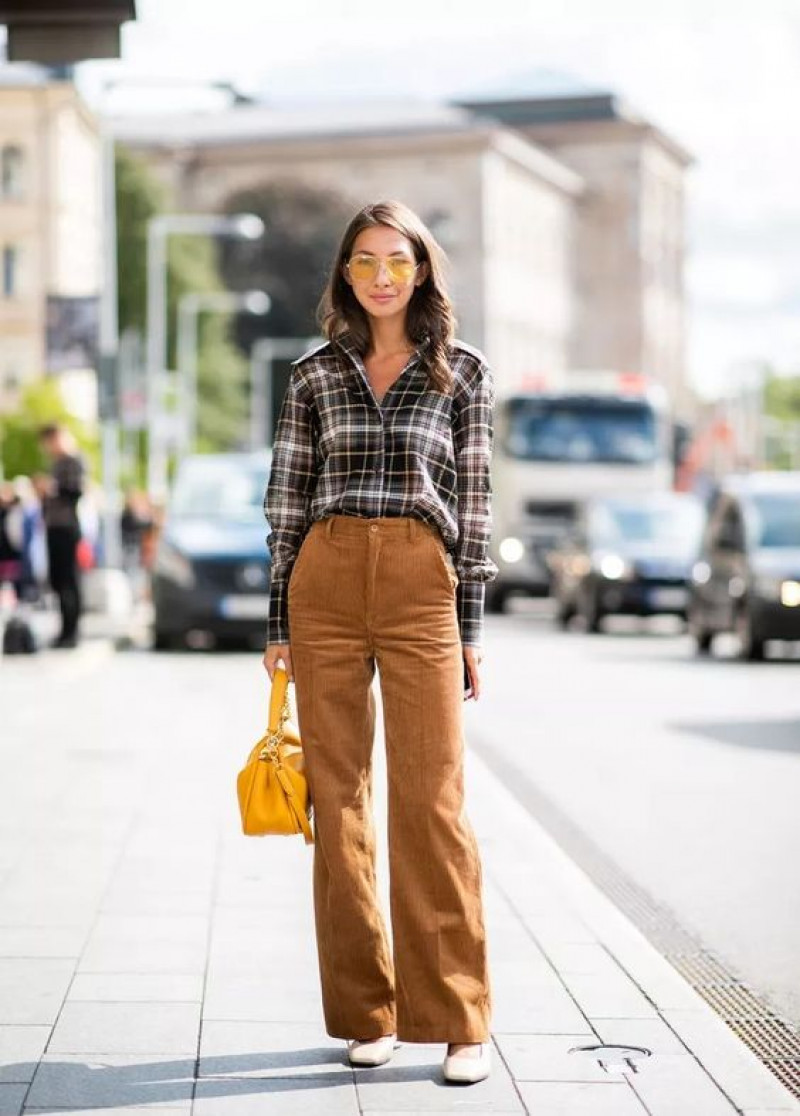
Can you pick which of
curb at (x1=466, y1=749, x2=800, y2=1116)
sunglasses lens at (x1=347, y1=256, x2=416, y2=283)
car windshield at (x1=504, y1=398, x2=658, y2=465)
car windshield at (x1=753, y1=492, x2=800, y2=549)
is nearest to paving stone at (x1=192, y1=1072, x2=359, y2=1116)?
curb at (x1=466, y1=749, x2=800, y2=1116)

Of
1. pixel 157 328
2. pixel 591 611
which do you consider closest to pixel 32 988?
pixel 591 611

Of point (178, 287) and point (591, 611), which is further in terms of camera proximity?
point (178, 287)

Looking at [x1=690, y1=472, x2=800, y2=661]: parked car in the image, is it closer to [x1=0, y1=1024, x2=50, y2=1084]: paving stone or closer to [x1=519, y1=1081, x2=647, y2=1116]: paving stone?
[x1=0, y1=1024, x2=50, y2=1084]: paving stone

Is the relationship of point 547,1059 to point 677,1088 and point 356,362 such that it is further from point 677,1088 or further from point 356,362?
point 356,362

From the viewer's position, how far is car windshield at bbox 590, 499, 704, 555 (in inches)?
1270

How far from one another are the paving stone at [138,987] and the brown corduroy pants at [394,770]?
0.90 m

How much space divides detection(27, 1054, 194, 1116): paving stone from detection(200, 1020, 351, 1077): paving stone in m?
0.09

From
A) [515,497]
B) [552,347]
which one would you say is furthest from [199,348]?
[515,497]

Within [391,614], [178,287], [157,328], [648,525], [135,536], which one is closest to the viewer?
[391,614]

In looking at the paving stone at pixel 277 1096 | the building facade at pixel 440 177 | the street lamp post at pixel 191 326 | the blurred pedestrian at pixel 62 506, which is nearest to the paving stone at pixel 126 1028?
the paving stone at pixel 277 1096

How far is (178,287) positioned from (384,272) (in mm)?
90730

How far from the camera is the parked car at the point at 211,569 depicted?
24.5 meters

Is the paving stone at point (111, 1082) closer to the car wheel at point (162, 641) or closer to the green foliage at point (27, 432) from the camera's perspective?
the car wheel at point (162, 641)

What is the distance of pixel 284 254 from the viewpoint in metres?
107
